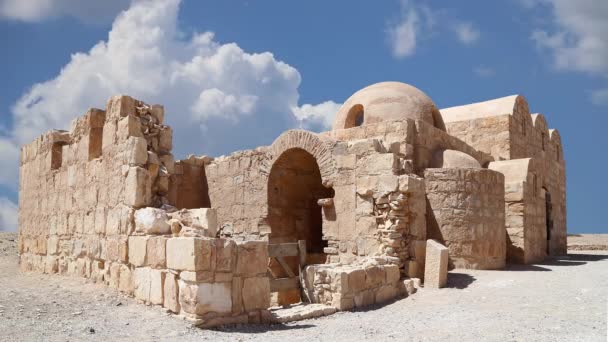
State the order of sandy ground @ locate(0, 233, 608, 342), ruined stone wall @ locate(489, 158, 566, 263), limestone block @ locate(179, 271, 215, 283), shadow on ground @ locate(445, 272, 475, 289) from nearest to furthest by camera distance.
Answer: sandy ground @ locate(0, 233, 608, 342)
limestone block @ locate(179, 271, 215, 283)
shadow on ground @ locate(445, 272, 475, 289)
ruined stone wall @ locate(489, 158, 566, 263)

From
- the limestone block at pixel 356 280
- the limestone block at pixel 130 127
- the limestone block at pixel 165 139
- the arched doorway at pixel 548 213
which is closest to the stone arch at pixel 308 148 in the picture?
the limestone block at pixel 356 280

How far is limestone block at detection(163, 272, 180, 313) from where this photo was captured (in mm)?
5574

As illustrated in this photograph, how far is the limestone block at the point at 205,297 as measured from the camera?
5.30 meters

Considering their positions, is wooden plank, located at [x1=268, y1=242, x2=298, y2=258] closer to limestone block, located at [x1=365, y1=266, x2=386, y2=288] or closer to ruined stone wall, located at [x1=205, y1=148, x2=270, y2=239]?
limestone block, located at [x1=365, y1=266, x2=386, y2=288]

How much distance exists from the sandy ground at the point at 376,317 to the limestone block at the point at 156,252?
0.50 metres

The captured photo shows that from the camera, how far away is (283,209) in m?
11.4

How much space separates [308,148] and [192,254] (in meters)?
4.98

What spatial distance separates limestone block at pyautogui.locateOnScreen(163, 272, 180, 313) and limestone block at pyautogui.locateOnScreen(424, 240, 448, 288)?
14.5 ft

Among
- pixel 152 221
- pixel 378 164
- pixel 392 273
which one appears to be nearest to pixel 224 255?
pixel 152 221

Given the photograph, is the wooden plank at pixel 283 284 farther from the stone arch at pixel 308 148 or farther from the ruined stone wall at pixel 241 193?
the ruined stone wall at pixel 241 193

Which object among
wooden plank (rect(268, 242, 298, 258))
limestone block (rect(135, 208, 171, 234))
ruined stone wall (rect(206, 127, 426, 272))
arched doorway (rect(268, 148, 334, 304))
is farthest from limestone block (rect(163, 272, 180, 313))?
arched doorway (rect(268, 148, 334, 304))

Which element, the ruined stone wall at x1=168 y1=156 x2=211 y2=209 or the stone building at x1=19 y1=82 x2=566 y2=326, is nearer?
the stone building at x1=19 y1=82 x2=566 y2=326

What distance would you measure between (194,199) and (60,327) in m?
7.55

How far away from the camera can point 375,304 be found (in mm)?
7461
